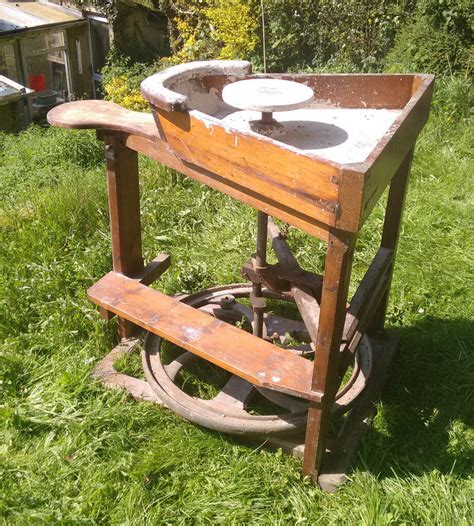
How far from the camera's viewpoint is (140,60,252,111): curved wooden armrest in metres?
2.38

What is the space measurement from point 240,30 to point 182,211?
7336mm

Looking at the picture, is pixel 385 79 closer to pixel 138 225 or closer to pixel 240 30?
pixel 138 225

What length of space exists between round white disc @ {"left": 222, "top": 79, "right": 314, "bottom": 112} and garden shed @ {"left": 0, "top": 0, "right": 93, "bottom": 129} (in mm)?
13220

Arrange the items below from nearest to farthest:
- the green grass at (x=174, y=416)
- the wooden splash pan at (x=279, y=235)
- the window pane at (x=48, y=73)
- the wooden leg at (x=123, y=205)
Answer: the wooden splash pan at (x=279, y=235) → the green grass at (x=174, y=416) → the wooden leg at (x=123, y=205) → the window pane at (x=48, y=73)

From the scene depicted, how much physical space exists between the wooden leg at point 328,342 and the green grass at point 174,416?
23 centimetres

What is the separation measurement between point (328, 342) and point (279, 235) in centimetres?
102

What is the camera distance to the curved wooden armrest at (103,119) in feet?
9.32

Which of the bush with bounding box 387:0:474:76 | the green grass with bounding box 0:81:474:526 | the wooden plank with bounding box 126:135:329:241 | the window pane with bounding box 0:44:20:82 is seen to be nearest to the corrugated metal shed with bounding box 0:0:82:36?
the window pane with bounding box 0:44:20:82

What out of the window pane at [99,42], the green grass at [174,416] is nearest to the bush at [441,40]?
the green grass at [174,416]

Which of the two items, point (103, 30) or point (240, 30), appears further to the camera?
point (103, 30)

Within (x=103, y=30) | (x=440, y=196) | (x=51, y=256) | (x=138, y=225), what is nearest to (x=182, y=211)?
(x=51, y=256)

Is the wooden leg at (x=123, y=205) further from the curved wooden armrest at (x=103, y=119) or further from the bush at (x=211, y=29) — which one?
the bush at (x=211, y=29)

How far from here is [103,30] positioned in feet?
53.3

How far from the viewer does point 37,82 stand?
1612cm
